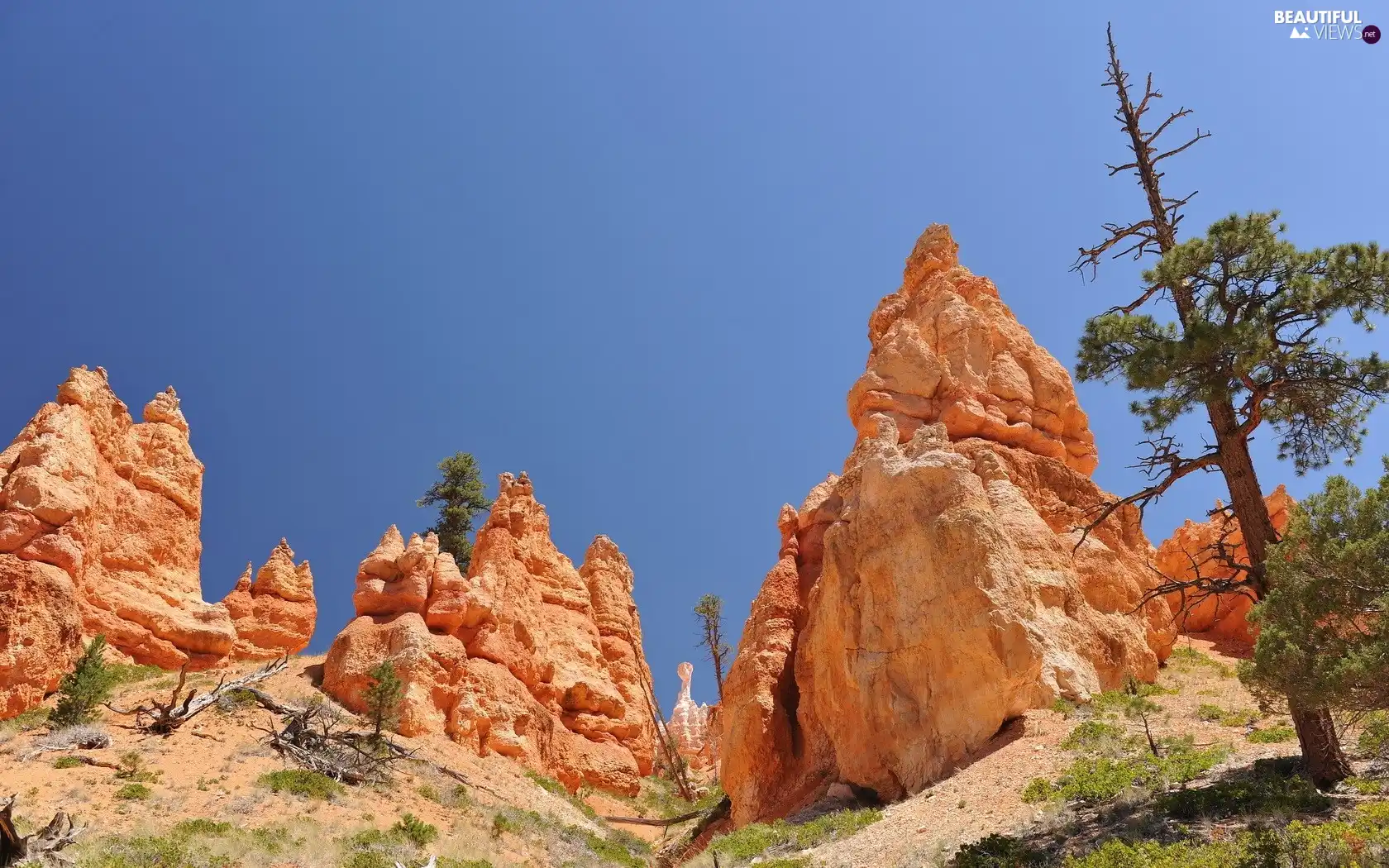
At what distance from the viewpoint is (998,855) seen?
1201 cm

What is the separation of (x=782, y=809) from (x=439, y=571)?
50.9 feet

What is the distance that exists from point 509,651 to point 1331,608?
27868mm

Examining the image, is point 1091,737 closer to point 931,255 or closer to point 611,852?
point 611,852

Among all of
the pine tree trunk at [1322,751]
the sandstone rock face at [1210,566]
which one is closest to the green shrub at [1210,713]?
the pine tree trunk at [1322,751]

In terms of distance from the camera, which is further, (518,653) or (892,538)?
(518,653)

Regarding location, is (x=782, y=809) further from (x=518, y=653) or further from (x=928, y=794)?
(x=518, y=653)

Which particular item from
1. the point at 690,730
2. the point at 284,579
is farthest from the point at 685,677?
the point at 284,579

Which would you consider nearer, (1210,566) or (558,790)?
(558,790)

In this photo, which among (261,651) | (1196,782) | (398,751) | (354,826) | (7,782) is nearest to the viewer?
(1196,782)

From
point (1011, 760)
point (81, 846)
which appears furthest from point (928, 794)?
point (81, 846)

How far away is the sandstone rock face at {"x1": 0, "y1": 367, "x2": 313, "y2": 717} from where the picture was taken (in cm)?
2573

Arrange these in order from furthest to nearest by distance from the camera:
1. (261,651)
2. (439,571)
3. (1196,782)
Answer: (261,651) < (439,571) < (1196,782)

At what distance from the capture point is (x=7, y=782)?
17.1 meters

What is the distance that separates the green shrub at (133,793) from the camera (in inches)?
694
